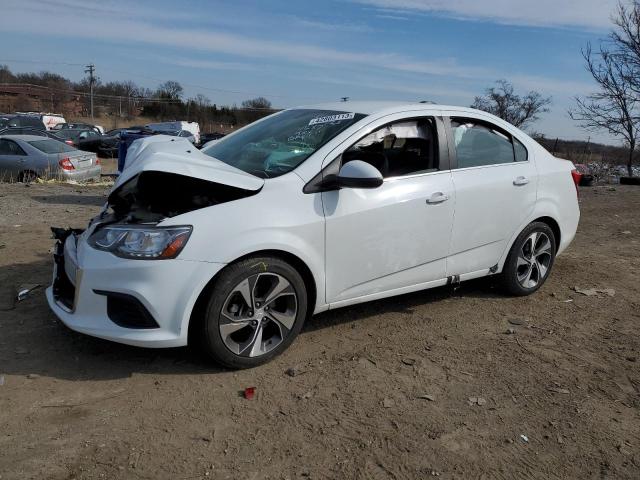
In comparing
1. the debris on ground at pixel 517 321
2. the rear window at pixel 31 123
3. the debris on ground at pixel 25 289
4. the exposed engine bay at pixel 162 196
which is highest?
the rear window at pixel 31 123

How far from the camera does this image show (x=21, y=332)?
3918mm

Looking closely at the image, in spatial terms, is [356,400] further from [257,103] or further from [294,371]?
[257,103]

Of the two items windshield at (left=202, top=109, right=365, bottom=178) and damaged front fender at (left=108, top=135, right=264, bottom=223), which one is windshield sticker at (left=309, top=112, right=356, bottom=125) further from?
damaged front fender at (left=108, top=135, right=264, bottom=223)

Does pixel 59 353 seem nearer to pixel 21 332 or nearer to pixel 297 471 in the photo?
pixel 21 332

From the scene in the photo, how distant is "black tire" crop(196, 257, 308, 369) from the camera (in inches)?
129

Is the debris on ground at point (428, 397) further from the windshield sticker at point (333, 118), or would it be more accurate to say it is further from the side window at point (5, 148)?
the side window at point (5, 148)

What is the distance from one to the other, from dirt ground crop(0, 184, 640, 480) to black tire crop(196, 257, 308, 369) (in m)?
0.11

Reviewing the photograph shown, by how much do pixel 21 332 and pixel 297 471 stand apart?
96.7 inches

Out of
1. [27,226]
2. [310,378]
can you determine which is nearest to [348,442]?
[310,378]

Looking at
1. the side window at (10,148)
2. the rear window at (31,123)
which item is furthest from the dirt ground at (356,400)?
the rear window at (31,123)

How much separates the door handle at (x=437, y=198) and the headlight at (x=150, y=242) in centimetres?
186

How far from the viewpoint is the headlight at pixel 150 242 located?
3.16m

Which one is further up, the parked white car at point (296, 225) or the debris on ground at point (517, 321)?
the parked white car at point (296, 225)

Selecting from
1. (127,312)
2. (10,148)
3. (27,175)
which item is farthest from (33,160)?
(127,312)
